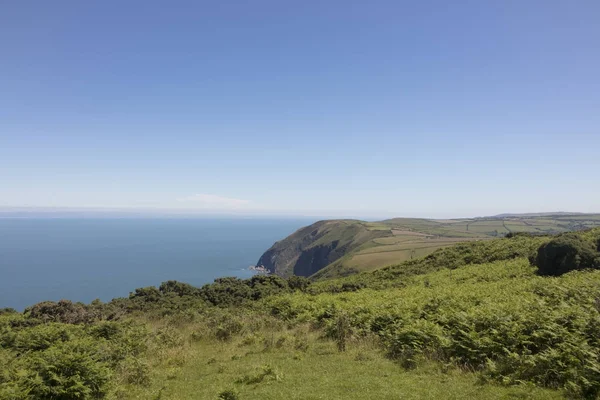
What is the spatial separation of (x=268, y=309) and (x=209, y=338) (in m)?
6.44

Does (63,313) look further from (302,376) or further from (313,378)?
(313,378)

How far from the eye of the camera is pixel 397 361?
11555 mm

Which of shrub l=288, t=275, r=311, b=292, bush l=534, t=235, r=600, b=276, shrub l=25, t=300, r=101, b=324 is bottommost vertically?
shrub l=288, t=275, r=311, b=292

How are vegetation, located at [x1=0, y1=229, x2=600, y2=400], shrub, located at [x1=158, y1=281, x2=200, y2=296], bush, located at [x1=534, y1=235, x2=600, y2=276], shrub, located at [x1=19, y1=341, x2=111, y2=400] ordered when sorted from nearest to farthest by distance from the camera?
shrub, located at [x1=19, y1=341, x2=111, y2=400] < vegetation, located at [x1=0, y1=229, x2=600, y2=400] < bush, located at [x1=534, y1=235, x2=600, y2=276] < shrub, located at [x1=158, y1=281, x2=200, y2=296]

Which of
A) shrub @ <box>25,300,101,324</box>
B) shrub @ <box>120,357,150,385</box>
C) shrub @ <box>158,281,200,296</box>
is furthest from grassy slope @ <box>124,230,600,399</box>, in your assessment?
shrub @ <box>158,281,200,296</box>

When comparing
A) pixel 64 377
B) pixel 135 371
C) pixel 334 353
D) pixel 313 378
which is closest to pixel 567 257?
pixel 334 353

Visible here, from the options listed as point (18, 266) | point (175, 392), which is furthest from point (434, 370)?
point (18, 266)

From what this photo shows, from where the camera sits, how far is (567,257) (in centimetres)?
2570

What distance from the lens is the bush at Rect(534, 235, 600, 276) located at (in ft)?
83.8

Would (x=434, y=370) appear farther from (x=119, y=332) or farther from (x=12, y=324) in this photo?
(x=12, y=324)

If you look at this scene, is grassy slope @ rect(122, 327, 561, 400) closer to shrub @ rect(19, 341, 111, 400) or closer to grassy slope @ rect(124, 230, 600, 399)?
grassy slope @ rect(124, 230, 600, 399)

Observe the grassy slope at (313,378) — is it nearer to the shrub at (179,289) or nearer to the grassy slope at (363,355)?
the grassy slope at (363,355)

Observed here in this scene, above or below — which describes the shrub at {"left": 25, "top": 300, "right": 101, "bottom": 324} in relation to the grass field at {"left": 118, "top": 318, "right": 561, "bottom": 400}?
below

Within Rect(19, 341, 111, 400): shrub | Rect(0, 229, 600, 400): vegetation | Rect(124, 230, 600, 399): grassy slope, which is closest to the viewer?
Rect(19, 341, 111, 400): shrub
